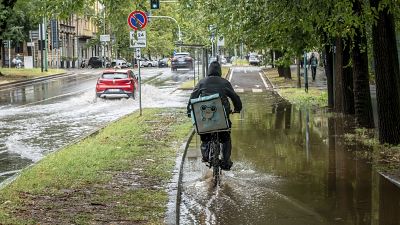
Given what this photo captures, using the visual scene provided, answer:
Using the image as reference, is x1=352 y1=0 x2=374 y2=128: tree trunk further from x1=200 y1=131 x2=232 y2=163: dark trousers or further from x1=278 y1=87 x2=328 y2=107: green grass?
x1=278 y1=87 x2=328 y2=107: green grass

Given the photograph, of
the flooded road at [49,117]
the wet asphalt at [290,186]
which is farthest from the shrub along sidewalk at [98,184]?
the flooded road at [49,117]

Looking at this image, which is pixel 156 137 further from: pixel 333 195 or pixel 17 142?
pixel 333 195

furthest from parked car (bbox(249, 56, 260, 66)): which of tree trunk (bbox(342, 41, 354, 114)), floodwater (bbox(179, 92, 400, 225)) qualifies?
floodwater (bbox(179, 92, 400, 225))

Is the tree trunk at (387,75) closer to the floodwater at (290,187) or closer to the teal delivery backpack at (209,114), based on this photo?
the floodwater at (290,187)

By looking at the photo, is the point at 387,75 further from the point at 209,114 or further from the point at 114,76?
the point at 114,76

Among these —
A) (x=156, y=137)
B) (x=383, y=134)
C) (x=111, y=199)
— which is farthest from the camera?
(x=156, y=137)

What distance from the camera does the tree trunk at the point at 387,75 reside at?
36.8 feet

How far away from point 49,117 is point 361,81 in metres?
10.7

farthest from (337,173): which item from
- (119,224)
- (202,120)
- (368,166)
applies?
(119,224)

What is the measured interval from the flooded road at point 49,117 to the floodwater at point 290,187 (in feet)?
11.2

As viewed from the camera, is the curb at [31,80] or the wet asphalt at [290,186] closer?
the wet asphalt at [290,186]

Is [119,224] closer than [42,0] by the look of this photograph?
Yes

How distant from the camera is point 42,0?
27.3ft

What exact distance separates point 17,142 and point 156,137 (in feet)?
10.6
